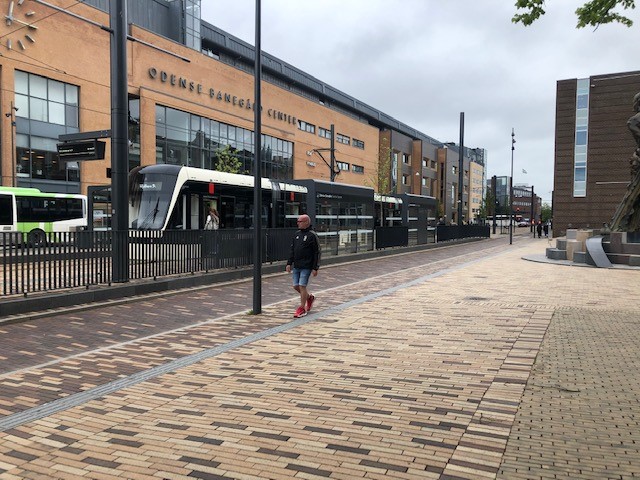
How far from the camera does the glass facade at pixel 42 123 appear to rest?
30.5 metres

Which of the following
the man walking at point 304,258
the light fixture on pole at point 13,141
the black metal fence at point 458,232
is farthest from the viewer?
the black metal fence at point 458,232

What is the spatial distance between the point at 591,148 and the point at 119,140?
186 ft

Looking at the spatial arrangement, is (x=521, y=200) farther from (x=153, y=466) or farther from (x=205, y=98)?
(x=153, y=466)

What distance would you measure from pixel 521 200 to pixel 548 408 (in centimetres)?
17881

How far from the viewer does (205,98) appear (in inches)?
1677

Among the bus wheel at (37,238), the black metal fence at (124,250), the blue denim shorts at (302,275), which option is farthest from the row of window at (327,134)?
the blue denim shorts at (302,275)

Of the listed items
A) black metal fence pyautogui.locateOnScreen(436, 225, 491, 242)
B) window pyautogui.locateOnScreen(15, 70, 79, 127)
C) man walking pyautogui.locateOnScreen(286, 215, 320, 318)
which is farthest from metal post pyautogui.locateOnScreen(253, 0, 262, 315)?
window pyautogui.locateOnScreen(15, 70, 79, 127)

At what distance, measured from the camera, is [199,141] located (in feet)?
137

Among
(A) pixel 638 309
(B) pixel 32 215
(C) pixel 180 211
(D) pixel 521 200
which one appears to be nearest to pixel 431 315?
(A) pixel 638 309

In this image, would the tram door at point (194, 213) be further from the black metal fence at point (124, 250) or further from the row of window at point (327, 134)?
the row of window at point (327, 134)

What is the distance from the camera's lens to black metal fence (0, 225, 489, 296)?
884 cm

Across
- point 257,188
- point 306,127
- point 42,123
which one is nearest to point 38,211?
point 42,123

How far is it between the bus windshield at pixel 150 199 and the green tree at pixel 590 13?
12.4 m

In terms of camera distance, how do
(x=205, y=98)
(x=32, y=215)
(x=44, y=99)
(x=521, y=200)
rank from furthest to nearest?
(x=521, y=200) → (x=205, y=98) → (x=44, y=99) → (x=32, y=215)
